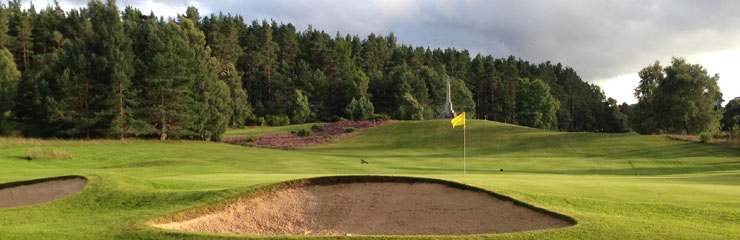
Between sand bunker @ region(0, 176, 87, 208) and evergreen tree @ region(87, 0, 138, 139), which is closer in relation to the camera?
sand bunker @ region(0, 176, 87, 208)

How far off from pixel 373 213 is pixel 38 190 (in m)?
10.2

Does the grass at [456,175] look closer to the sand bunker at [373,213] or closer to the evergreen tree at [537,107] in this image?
the sand bunker at [373,213]

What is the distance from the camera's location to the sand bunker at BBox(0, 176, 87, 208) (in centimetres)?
1178

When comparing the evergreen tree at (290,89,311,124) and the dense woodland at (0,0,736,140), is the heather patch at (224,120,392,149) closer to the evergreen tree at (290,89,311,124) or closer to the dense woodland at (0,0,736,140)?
the dense woodland at (0,0,736,140)

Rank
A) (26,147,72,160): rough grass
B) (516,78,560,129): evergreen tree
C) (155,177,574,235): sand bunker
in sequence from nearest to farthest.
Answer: (155,177,574,235): sand bunker
(26,147,72,160): rough grass
(516,78,560,129): evergreen tree

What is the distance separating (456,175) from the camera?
58.7 feet

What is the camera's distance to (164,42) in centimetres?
4581

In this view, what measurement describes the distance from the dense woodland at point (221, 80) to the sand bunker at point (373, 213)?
36184mm

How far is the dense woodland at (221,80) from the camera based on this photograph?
1578 inches

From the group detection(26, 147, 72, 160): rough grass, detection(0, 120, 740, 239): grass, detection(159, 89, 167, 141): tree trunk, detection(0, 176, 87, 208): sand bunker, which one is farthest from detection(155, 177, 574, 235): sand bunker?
detection(159, 89, 167, 141): tree trunk

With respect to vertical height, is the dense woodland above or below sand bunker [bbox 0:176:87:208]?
above

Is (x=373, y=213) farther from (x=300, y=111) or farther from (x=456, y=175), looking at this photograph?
(x=300, y=111)

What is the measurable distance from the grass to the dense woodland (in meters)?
4.87

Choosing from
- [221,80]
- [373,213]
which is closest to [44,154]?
[373,213]
